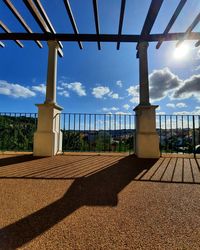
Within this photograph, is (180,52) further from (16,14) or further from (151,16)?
(16,14)

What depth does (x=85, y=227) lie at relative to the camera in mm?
1248

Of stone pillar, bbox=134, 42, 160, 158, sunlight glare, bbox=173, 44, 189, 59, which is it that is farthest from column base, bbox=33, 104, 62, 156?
sunlight glare, bbox=173, 44, 189, 59

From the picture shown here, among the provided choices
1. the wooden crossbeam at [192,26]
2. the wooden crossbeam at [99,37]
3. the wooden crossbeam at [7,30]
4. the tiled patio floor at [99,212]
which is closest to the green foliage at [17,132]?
the wooden crossbeam at [7,30]

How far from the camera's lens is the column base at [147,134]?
14.9 feet

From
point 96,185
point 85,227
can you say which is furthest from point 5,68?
point 85,227

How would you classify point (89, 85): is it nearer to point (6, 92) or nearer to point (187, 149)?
point (187, 149)

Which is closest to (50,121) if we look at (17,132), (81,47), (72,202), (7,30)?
(17,132)

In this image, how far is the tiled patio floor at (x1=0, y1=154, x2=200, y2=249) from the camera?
3.58 feet

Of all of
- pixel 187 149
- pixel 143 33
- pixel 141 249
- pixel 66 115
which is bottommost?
pixel 141 249

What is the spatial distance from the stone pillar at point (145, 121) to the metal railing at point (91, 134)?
844mm

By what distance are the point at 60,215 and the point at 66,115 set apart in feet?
14.8

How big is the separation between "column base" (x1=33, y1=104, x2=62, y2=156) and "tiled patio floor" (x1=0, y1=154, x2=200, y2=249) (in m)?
2.13

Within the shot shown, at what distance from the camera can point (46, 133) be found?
4762 millimetres

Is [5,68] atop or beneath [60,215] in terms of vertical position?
atop
